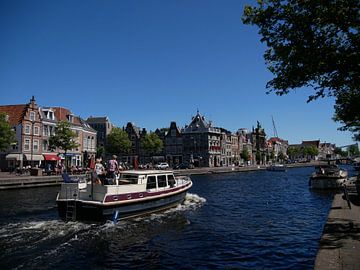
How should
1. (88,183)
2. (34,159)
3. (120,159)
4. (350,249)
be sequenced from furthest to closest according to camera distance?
(120,159) → (34,159) → (88,183) → (350,249)

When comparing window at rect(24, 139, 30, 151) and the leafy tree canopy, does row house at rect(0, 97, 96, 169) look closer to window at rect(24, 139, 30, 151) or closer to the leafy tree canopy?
window at rect(24, 139, 30, 151)

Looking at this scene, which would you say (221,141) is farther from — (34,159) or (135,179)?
(135,179)

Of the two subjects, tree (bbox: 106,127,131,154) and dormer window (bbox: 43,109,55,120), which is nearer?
dormer window (bbox: 43,109,55,120)

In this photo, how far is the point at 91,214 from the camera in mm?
21500

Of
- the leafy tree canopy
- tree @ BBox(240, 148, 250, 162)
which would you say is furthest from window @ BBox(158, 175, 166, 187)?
tree @ BBox(240, 148, 250, 162)

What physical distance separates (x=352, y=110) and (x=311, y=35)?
5280 millimetres

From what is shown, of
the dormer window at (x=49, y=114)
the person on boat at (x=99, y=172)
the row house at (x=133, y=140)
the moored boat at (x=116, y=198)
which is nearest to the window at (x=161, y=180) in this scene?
the moored boat at (x=116, y=198)

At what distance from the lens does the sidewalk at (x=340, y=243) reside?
10.4m

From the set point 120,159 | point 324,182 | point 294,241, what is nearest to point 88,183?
point 294,241

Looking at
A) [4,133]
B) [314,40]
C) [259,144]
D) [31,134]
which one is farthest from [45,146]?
[259,144]

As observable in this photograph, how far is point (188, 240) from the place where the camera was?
18.5 m

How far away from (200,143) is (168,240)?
102 m

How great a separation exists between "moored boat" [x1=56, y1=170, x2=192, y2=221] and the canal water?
2.46 feet

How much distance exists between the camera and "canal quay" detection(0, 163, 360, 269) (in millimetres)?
14062
